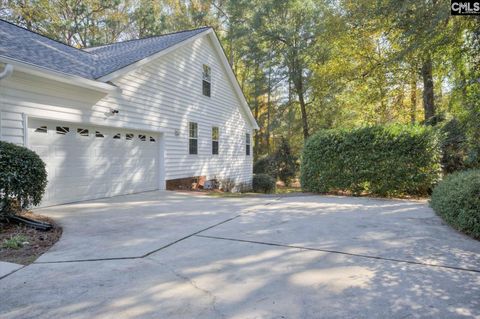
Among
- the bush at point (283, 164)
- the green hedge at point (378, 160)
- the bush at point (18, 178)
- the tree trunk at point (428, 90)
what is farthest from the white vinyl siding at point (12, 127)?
→ the bush at point (283, 164)

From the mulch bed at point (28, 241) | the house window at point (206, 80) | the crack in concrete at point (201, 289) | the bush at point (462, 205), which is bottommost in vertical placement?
the crack in concrete at point (201, 289)

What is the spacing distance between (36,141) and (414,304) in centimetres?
739

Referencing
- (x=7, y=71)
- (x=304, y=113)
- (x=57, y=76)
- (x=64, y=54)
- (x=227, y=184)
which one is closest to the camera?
(x=7, y=71)

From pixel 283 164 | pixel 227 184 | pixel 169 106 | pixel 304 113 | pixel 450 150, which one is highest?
pixel 304 113

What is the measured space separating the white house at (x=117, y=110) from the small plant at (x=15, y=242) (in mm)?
2899

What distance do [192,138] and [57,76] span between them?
234 inches

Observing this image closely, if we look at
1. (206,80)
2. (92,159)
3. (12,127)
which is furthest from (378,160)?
(12,127)

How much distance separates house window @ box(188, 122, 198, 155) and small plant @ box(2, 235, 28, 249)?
25.7 feet

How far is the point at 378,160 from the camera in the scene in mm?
9125

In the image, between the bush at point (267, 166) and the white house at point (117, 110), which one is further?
the bush at point (267, 166)

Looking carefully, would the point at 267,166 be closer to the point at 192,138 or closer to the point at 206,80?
the point at 206,80

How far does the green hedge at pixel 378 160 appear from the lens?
29.0 ft

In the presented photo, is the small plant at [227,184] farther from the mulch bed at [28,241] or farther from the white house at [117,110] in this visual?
the mulch bed at [28,241]

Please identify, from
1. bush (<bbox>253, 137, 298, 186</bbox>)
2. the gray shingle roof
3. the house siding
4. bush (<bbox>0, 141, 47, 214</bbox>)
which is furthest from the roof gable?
bush (<bbox>253, 137, 298, 186</bbox>)
